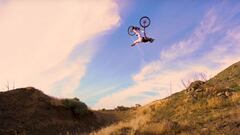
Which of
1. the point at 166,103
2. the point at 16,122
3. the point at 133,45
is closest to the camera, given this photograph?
the point at 133,45

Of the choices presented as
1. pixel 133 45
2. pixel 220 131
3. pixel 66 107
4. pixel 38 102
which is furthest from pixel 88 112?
pixel 220 131

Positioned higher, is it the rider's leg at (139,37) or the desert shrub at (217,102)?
the rider's leg at (139,37)

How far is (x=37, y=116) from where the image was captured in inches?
1571

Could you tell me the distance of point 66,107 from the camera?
44688 mm

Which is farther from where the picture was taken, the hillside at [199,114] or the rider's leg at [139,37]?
the rider's leg at [139,37]

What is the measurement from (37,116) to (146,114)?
46.9 ft

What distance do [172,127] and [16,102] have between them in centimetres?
2687

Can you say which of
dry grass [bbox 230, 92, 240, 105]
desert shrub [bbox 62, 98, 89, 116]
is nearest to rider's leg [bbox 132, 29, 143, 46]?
dry grass [bbox 230, 92, 240, 105]

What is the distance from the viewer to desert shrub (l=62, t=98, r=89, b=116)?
44.9m

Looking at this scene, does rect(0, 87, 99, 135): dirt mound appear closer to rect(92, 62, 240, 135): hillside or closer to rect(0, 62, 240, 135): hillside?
rect(0, 62, 240, 135): hillside

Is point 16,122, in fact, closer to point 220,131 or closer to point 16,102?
point 16,102

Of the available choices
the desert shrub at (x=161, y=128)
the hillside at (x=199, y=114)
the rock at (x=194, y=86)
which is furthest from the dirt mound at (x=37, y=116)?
the desert shrub at (x=161, y=128)

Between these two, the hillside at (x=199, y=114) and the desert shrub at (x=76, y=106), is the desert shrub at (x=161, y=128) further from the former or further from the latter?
the desert shrub at (x=76, y=106)

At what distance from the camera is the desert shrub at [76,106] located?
4491cm
